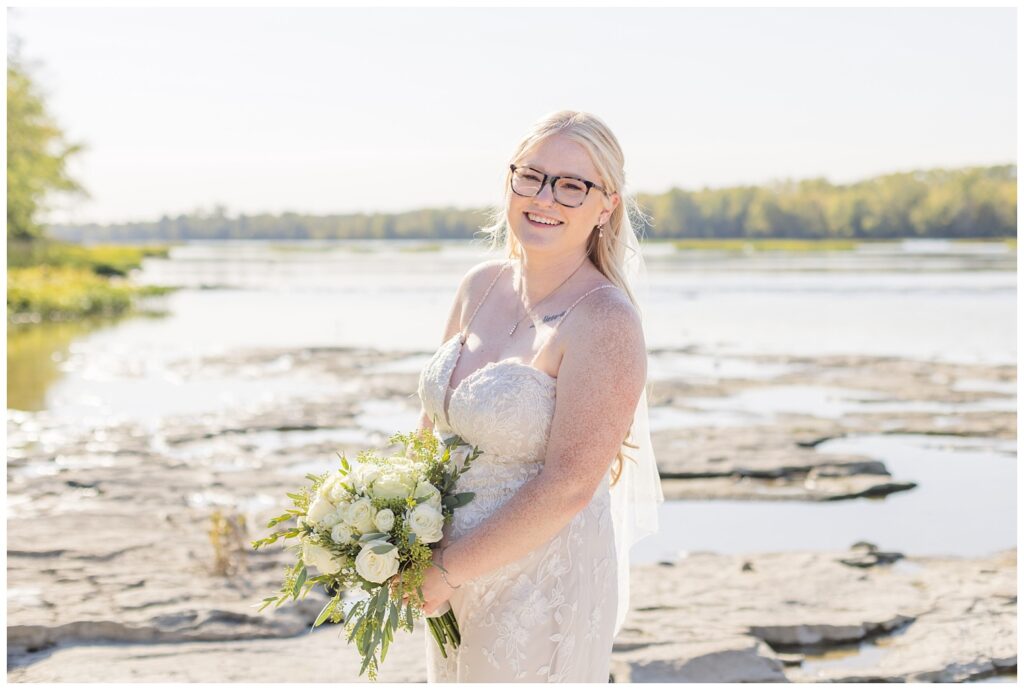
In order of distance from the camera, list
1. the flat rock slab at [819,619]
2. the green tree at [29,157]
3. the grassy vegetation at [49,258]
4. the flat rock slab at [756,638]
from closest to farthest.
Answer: the flat rock slab at [756,638], the flat rock slab at [819,619], the green tree at [29,157], the grassy vegetation at [49,258]

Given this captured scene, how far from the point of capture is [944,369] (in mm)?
18828

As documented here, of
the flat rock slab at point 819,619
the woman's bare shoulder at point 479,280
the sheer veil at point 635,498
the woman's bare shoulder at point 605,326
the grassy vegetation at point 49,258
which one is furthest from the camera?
the grassy vegetation at point 49,258

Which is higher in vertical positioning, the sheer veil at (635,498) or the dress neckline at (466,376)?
the dress neckline at (466,376)

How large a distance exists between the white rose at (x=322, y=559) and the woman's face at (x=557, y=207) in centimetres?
102

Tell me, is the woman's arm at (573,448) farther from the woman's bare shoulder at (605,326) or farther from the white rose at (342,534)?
the white rose at (342,534)

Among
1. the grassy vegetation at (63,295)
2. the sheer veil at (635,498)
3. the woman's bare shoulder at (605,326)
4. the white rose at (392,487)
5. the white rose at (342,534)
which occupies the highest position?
the woman's bare shoulder at (605,326)

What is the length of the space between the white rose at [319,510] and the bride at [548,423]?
0.33 m

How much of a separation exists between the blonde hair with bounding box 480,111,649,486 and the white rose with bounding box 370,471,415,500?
1.96 feet

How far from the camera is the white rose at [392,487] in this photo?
3.27 metres

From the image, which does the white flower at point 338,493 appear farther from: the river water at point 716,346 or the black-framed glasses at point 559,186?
the river water at point 716,346

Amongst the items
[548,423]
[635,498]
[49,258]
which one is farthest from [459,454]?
[49,258]

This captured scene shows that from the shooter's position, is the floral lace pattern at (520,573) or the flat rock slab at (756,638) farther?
the flat rock slab at (756,638)

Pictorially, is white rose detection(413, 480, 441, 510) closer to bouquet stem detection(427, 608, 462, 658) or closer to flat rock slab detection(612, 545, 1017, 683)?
bouquet stem detection(427, 608, 462, 658)

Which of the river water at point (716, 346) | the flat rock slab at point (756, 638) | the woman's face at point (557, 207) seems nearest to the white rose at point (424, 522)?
the woman's face at point (557, 207)
